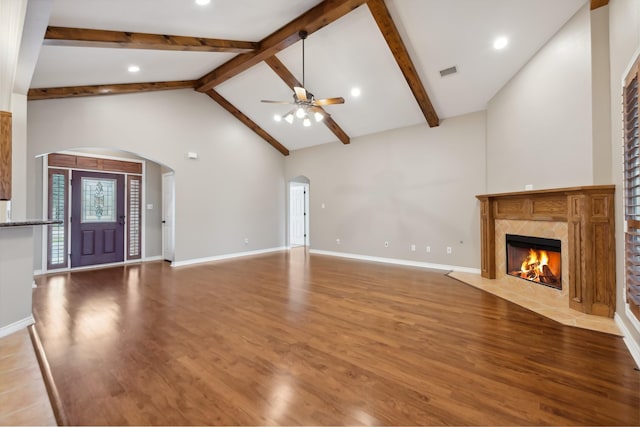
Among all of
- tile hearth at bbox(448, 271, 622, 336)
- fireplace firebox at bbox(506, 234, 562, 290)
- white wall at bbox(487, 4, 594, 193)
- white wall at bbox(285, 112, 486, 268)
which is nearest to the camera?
tile hearth at bbox(448, 271, 622, 336)

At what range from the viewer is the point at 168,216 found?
7113 millimetres

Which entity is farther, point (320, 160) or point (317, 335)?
point (320, 160)

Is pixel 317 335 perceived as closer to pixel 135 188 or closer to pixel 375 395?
pixel 375 395

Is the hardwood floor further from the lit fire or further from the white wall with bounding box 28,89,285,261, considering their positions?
the white wall with bounding box 28,89,285,261

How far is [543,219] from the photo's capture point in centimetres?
382

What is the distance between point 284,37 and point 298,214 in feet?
21.1

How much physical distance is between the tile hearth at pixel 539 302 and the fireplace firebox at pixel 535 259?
0.50ft

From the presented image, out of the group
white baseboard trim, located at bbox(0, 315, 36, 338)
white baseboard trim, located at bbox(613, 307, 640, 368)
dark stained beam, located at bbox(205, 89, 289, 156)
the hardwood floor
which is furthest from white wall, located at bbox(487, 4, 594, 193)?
white baseboard trim, located at bbox(0, 315, 36, 338)

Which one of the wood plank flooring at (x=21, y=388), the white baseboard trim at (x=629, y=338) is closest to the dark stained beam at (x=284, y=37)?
the white baseboard trim at (x=629, y=338)

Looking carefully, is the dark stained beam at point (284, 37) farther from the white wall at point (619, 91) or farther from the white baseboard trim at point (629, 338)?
the white baseboard trim at point (629, 338)

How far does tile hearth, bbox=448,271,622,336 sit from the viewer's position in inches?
114

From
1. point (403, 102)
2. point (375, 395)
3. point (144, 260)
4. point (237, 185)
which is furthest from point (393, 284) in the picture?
point (144, 260)

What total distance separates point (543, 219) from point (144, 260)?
26.5 feet

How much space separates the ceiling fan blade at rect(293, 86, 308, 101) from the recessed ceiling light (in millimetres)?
2747
